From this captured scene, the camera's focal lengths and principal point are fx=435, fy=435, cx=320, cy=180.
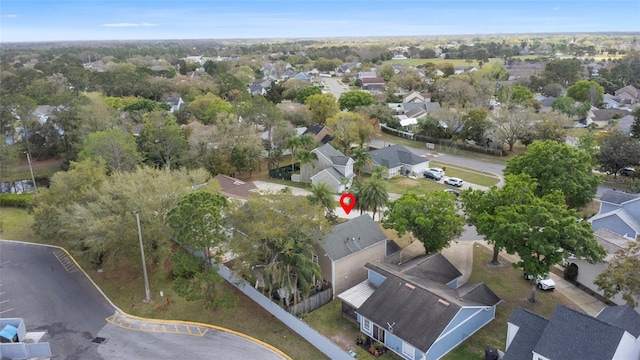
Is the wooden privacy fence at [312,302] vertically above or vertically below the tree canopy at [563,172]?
below

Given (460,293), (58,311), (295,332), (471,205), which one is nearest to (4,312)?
(58,311)

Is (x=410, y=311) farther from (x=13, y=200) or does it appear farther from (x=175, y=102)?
(x=175, y=102)

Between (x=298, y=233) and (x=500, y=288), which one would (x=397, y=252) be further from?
(x=298, y=233)

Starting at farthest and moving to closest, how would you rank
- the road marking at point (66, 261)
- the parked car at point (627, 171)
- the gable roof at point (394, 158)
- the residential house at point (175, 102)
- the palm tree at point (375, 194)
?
1. the residential house at point (175, 102)
2. the gable roof at point (394, 158)
3. the parked car at point (627, 171)
4. the palm tree at point (375, 194)
5. the road marking at point (66, 261)

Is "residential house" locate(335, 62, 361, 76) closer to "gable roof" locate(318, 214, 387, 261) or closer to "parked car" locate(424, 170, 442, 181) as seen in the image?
"parked car" locate(424, 170, 442, 181)

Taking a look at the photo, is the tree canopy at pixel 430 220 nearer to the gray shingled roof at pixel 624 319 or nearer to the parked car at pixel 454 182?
the gray shingled roof at pixel 624 319

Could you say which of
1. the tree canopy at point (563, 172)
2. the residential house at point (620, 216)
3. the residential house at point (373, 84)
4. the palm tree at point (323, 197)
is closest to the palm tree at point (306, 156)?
the palm tree at point (323, 197)

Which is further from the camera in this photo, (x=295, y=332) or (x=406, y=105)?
(x=406, y=105)
